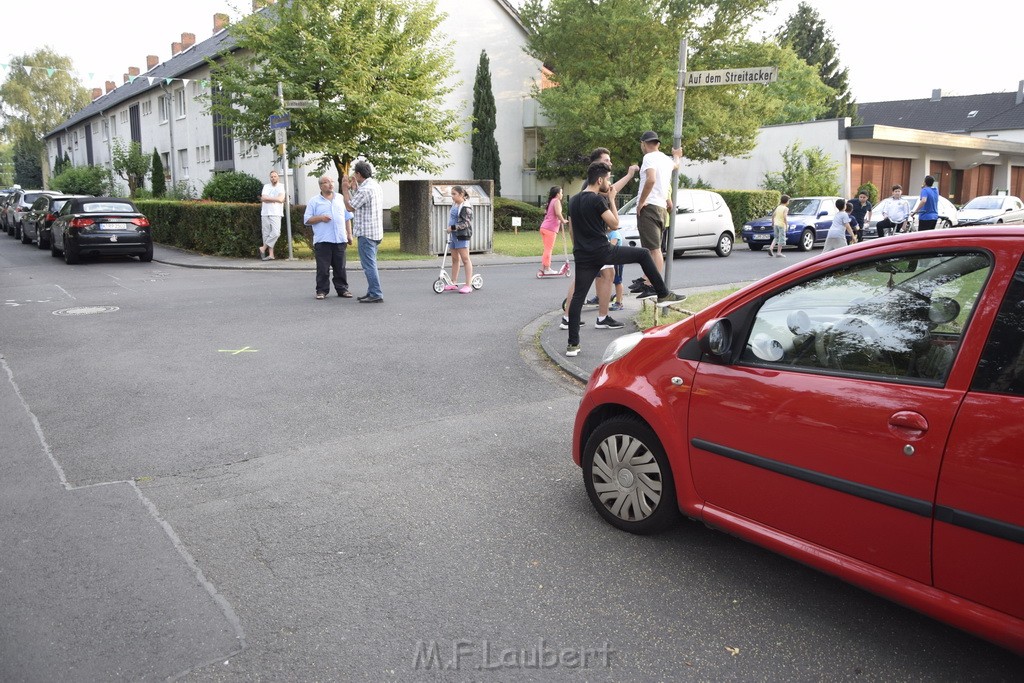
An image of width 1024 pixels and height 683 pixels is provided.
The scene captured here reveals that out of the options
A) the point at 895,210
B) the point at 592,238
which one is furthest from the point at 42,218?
the point at 895,210

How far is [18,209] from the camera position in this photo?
29000 mm

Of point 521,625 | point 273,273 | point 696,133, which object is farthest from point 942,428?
point 696,133

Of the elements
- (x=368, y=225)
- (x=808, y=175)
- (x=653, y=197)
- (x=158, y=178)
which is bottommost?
(x=368, y=225)

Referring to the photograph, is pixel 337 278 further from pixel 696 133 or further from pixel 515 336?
pixel 696 133

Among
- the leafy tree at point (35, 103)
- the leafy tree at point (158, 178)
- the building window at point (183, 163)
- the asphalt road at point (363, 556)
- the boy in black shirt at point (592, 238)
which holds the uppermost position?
the leafy tree at point (35, 103)

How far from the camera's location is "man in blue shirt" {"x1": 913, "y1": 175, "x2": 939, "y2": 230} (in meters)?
16.2

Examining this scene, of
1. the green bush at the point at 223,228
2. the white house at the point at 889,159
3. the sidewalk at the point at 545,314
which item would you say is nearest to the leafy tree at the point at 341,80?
the green bush at the point at 223,228

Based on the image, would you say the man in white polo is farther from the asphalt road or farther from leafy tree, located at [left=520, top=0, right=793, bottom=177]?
leafy tree, located at [left=520, top=0, right=793, bottom=177]

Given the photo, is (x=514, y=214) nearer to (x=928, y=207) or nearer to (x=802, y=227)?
(x=802, y=227)

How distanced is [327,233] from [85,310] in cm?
359

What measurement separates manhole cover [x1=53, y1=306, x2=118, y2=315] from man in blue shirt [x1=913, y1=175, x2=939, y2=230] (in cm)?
1518

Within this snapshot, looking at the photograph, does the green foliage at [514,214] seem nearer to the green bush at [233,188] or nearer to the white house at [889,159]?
the green bush at [233,188]

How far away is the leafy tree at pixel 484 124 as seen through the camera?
111 feet

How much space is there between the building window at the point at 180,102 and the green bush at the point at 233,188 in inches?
648
